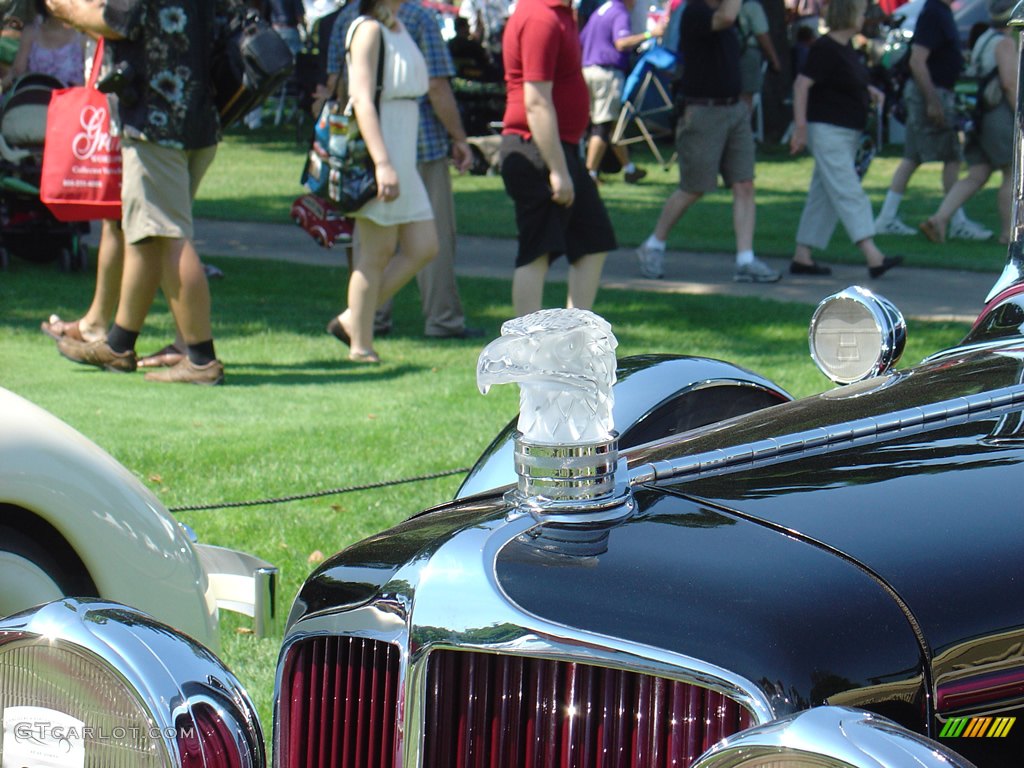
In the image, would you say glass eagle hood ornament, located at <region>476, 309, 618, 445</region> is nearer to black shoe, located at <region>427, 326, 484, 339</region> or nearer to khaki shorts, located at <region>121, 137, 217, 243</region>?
khaki shorts, located at <region>121, 137, 217, 243</region>

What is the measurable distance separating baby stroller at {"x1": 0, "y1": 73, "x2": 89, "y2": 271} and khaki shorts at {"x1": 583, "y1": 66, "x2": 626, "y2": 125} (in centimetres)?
614

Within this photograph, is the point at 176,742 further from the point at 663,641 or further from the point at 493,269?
the point at 493,269

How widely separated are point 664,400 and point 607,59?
12.3 m

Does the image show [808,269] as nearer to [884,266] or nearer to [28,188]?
[884,266]

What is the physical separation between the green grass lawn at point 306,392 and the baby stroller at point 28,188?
0.19 m

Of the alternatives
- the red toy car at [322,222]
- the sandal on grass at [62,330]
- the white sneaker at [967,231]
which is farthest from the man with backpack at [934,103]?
the sandal on grass at [62,330]

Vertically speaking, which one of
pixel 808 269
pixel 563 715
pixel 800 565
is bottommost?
pixel 808 269

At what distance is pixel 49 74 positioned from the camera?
9.93 metres

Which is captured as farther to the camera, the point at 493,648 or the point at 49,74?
the point at 49,74

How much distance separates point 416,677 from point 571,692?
233 millimetres

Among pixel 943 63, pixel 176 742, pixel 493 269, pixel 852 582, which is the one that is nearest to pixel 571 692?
pixel 852 582

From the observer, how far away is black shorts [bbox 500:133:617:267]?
667 cm

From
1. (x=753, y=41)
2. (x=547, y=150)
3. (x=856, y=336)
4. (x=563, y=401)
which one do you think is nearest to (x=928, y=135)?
(x=753, y=41)

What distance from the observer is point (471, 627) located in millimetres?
1865
